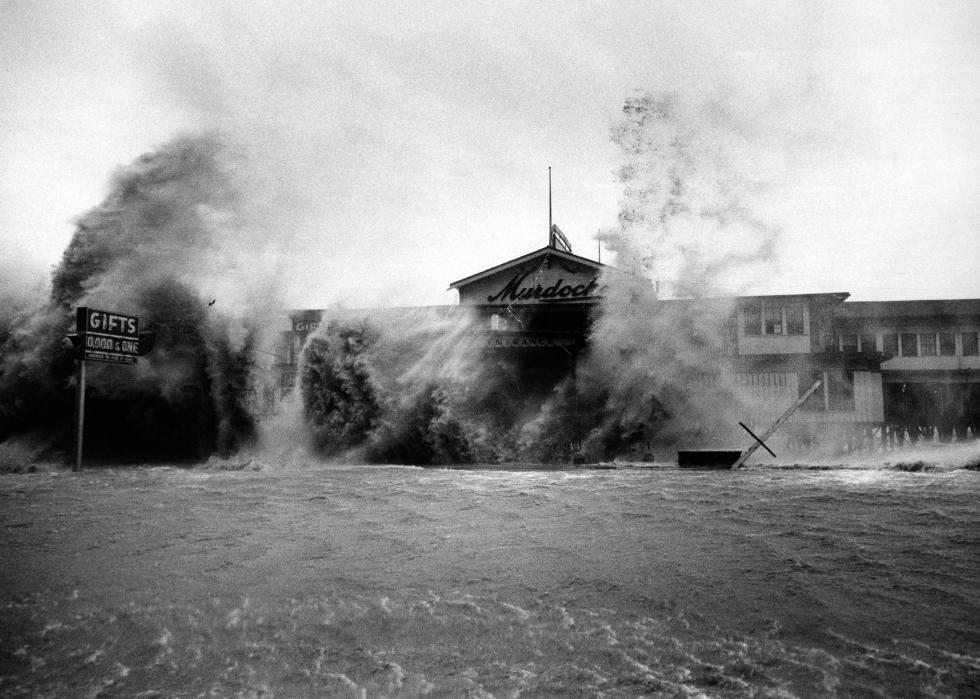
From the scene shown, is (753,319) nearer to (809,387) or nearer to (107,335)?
(809,387)

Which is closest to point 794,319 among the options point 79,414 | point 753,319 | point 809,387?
point 753,319

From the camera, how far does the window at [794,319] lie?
86.5 ft

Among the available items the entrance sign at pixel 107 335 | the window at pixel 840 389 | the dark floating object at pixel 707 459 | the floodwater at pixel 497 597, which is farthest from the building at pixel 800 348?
the floodwater at pixel 497 597

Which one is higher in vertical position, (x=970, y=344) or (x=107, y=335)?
(x=970, y=344)

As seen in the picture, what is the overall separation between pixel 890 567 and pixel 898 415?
22.7 m

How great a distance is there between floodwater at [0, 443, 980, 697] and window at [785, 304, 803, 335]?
46.1ft

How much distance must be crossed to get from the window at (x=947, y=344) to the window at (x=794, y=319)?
662cm

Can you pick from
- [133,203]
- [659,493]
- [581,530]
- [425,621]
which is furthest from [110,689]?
[133,203]

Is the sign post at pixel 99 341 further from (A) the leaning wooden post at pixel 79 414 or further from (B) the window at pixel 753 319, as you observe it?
(B) the window at pixel 753 319

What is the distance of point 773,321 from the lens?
2636cm

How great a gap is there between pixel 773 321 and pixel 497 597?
2242cm

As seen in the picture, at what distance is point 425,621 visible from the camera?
6352mm

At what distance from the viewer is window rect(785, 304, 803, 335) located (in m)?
26.4

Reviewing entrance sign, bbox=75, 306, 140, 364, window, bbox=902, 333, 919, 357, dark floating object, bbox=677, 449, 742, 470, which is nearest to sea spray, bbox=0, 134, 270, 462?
entrance sign, bbox=75, 306, 140, 364
